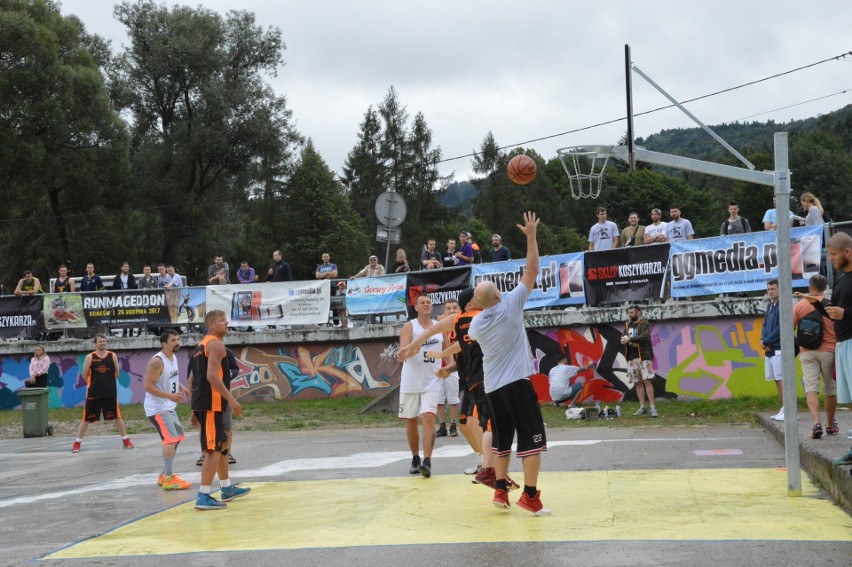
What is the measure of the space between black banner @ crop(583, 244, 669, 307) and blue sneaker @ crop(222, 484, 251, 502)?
12055 millimetres

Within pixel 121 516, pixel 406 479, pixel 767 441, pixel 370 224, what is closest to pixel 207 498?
pixel 121 516

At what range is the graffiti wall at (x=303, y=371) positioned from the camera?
2494cm

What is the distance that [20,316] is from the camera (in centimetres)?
2758

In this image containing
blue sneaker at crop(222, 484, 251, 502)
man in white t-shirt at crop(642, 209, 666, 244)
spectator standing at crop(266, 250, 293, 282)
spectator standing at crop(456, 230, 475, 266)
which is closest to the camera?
blue sneaker at crop(222, 484, 251, 502)

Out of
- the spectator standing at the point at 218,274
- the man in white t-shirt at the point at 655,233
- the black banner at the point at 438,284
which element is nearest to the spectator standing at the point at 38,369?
the spectator standing at the point at 218,274

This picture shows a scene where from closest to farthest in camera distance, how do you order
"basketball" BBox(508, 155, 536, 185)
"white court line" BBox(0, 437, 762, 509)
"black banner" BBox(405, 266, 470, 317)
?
"white court line" BBox(0, 437, 762, 509) → "basketball" BBox(508, 155, 536, 185) → "black banner" BBox(405, 266, 470, 317)

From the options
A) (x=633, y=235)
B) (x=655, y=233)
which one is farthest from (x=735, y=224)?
(x=633, y=235)

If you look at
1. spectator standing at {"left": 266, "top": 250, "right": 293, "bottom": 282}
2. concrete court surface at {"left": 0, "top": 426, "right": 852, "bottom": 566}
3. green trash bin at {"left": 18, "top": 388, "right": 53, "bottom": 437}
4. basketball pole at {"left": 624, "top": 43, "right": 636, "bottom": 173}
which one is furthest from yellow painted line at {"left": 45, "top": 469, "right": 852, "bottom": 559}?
spectator standing at {"left": 266, "top": 250, "right": 293, "bottom": 282}

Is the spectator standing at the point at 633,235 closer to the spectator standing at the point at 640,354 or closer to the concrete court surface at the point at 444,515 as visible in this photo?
the spectator standing at the point at 640,354

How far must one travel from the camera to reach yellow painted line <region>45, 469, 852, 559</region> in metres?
7.40

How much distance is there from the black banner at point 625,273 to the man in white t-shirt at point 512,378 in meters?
12.3

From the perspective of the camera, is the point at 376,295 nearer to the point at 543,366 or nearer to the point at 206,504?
the point at 543,366

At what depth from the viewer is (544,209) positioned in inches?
3725

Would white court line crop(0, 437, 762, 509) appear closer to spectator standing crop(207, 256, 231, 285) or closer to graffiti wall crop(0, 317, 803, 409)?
graffiti wall crop(0, 317, 803, 409)
